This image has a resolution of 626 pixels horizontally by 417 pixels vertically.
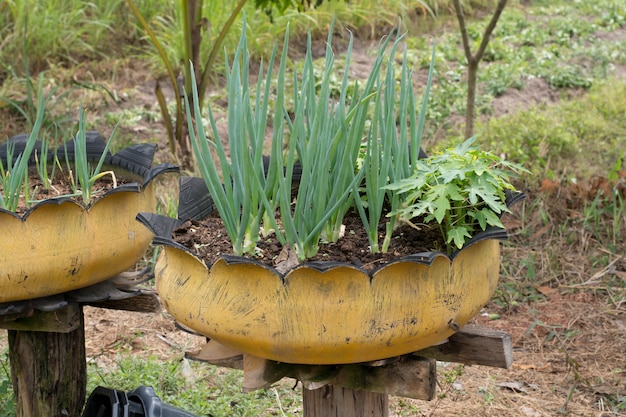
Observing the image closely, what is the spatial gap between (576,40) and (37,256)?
610 centimetres

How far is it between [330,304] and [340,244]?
0.30m

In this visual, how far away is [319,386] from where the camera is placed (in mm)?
1673

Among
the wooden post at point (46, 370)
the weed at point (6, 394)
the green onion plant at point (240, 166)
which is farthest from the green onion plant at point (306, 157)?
the weed at point (6, 394)

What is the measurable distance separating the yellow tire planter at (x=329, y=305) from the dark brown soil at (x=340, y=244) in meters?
0.10

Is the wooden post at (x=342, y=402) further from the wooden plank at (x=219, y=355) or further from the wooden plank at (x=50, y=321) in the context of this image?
the wooden plank at (x=50, y=321)

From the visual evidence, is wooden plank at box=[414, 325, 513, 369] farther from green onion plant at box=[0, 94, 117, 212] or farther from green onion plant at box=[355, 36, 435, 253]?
green onion plant at box=[0, 94, 117, 212]

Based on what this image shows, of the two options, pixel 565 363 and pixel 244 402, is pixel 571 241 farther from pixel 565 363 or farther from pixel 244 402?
pixel 244 402

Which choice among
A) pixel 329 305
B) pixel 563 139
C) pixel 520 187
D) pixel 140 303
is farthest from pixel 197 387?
pixel 563 139

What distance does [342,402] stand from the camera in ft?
5.90

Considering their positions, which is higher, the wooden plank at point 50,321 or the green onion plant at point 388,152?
the green onion plant at point 388,152

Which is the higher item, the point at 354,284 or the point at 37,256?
the point at 354,284

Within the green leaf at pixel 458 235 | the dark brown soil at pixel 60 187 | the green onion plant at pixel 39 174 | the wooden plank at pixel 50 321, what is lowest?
the wooden plank at pixel 50 321

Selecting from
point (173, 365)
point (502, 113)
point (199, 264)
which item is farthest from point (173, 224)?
Answer: point (502, 113)

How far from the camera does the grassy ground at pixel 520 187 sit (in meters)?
2.87
